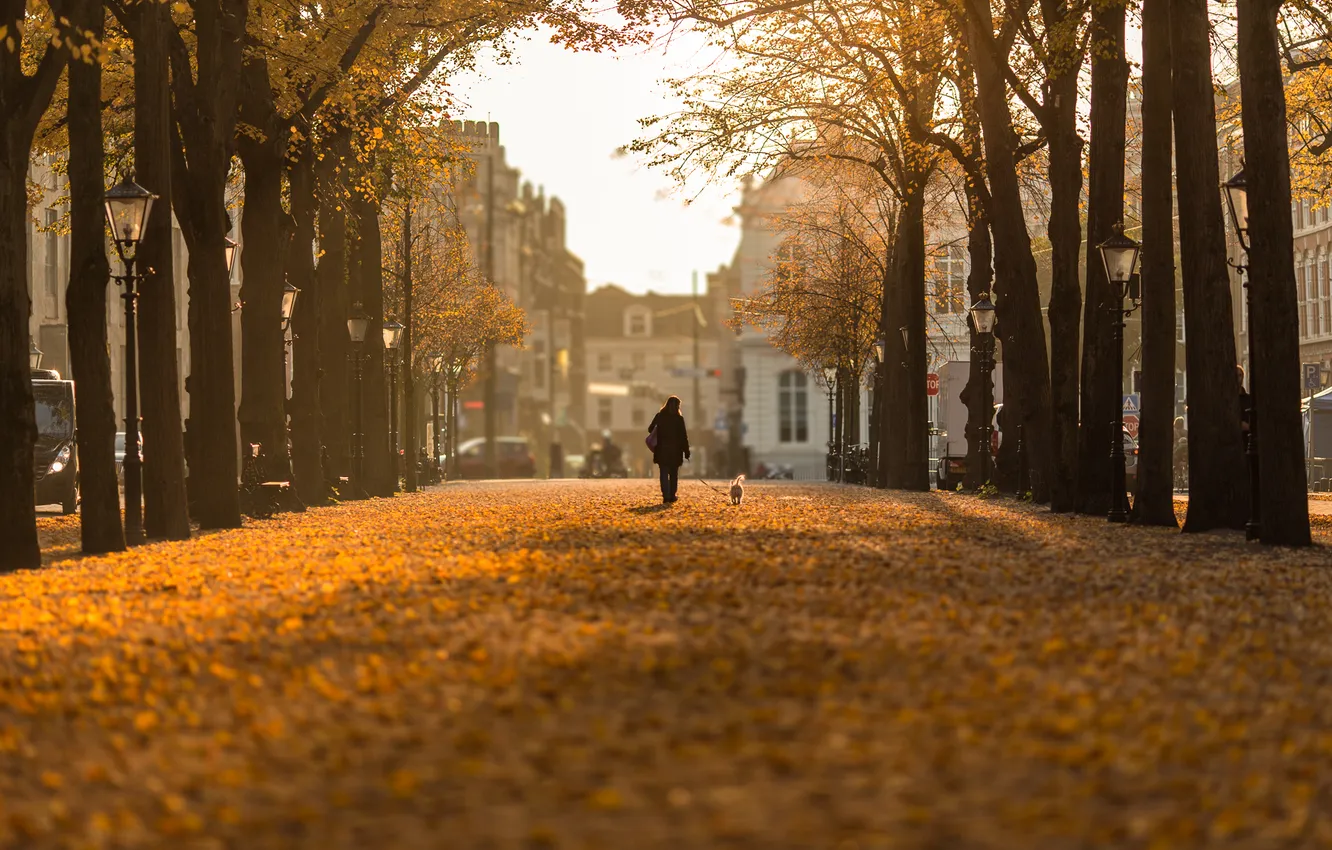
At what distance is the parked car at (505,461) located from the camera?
77.8 metres

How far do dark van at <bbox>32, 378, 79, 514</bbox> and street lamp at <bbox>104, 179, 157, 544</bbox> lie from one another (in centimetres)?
928

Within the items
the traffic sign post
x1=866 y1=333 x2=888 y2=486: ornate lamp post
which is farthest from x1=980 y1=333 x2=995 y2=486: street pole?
x1=866 y1=333 x2=888 y2=486: ornate lamp post

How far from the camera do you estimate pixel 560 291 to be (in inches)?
5605

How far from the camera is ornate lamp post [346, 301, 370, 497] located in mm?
38938

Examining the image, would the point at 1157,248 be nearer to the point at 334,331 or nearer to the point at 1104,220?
the point at 1104,220

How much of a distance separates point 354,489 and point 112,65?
12648 mm

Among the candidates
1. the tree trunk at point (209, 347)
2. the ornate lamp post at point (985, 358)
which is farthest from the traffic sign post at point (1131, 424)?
the tree trunk at point (209, 347)

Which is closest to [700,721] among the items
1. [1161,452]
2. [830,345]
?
[1161,452]

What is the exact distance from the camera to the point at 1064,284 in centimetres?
2834

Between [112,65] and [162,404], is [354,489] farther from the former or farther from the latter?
[162,404]

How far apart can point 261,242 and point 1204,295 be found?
40.6ft

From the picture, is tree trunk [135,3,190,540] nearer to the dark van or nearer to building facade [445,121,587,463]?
the dark van

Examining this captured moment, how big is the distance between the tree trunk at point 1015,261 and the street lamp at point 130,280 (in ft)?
43.3

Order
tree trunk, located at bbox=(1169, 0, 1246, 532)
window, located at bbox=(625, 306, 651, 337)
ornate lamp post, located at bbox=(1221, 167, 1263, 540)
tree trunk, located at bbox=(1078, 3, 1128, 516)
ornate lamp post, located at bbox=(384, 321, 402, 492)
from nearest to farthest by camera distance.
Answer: ornate lamp post, located at bbox=(1221, 167, 1263, 540) < tree trunk, located at bbox=(1169, 0, 1246, 532) < tree trunk, located at bbox=(1078, 3, 1128, 516) < ornate lamp post, located at bbox=(384, 321, 402, 492) < window, located at bbox=(625, 306, 651, 337)
